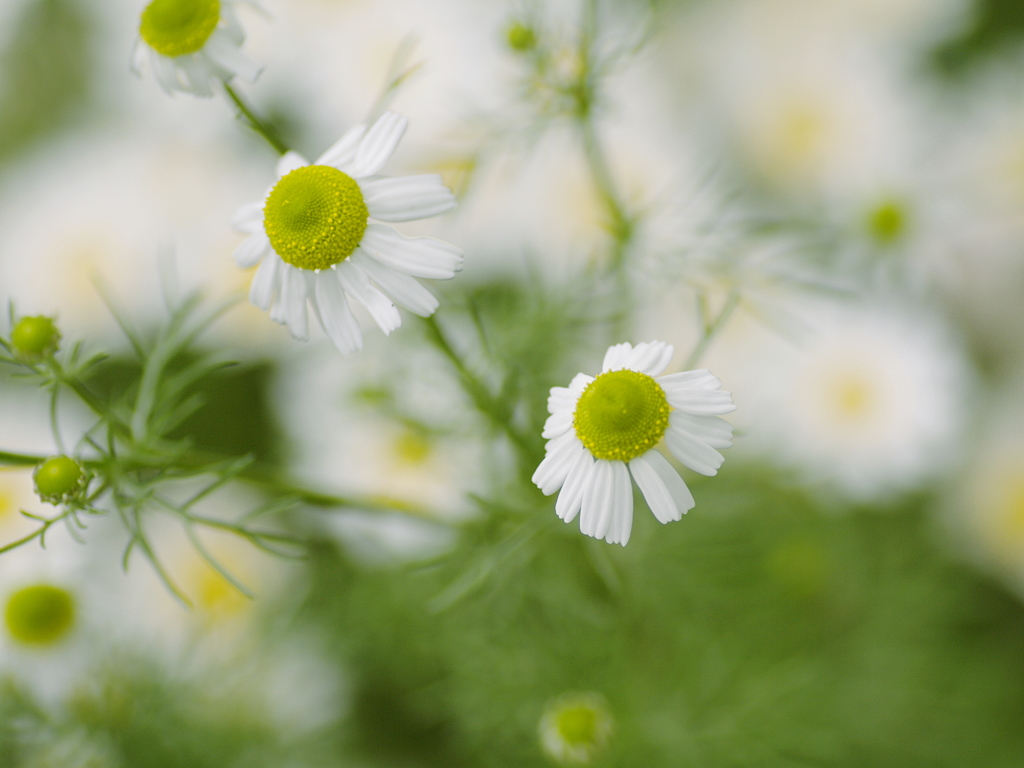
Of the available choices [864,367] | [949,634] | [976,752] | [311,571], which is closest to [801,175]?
[864,367]

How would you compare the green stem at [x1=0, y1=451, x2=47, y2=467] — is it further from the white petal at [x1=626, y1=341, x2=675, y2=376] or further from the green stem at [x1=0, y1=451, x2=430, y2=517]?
the white petal at [x1=626, y1=341, x2=675, y2=376]

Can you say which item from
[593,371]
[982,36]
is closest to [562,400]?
[593,371]

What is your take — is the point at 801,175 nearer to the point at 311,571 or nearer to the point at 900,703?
the point at 900,703

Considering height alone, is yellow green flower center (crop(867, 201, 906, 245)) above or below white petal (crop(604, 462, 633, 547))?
above

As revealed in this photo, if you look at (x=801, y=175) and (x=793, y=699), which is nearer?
(x=793, y=699)

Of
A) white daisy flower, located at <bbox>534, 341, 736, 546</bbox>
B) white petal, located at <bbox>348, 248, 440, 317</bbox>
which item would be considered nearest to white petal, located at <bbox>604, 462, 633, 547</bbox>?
white daisy flower, located at <bbox>534, 341, 736, 546</bbox>

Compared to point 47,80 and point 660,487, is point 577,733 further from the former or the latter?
point 47,80

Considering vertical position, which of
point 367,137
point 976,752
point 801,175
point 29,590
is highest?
point 801,175
